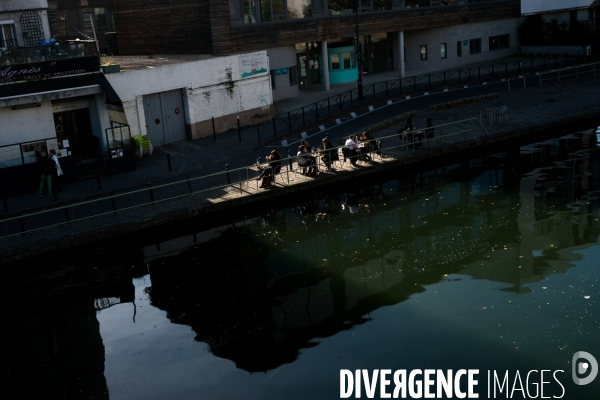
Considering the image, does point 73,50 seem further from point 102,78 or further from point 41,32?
point 41,32

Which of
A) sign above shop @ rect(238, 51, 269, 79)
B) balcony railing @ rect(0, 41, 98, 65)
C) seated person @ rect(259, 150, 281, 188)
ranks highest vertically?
balcony railing @ rect(0, 41, 98, 65)

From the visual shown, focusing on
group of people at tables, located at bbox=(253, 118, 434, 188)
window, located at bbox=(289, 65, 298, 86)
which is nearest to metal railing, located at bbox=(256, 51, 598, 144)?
window, located at bbox=(289, 65, 298, 86)

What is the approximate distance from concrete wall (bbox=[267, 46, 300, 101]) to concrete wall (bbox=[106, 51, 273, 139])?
551 cm

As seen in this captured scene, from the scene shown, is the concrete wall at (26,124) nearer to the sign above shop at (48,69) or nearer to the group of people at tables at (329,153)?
the sign above shop at (48,69)

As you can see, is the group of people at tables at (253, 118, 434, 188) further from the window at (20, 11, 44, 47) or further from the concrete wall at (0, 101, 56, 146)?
the window at (20, 11, 44, 47)

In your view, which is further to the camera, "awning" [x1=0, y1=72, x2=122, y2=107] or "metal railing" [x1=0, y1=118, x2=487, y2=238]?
"awning" [x1=0, y1=72, x2=122, y2=107]

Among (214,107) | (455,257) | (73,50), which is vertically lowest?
(455,257)

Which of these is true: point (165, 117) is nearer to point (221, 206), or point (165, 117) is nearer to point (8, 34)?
point (8, 34)

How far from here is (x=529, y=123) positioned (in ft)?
119

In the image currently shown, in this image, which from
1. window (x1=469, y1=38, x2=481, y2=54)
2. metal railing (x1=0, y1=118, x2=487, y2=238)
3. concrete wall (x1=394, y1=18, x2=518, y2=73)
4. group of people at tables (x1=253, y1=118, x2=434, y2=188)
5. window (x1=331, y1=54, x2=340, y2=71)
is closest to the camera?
metal railing (x1=0, y1=118, x2=487, y2=238)

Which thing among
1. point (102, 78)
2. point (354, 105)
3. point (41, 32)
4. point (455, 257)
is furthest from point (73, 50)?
point (455, 257)

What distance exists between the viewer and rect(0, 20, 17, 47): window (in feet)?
113

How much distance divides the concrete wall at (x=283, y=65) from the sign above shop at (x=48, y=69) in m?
15.0

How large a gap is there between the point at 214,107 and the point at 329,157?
34.0ft
